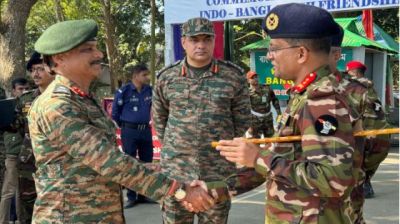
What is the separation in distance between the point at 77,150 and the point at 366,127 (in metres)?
1.72

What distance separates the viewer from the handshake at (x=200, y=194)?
2316 mm

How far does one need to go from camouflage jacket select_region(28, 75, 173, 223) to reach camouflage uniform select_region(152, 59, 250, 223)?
3.56 feet

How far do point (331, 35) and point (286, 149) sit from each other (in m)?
0.48

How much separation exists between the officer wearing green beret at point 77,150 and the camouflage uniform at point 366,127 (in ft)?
3.07

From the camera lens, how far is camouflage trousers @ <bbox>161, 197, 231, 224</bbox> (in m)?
3.29

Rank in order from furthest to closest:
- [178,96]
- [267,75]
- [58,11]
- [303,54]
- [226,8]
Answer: [58,11], [267,75], [226,8], [178,96], [303,54]

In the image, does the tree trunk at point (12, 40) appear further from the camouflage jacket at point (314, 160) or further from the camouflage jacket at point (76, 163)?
the camouflage jacket at point (314, 160)

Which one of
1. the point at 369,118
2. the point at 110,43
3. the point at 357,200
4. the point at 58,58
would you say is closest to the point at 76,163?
the point at 58,58

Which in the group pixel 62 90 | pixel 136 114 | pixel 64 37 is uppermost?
pixel 64 37

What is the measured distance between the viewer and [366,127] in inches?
115

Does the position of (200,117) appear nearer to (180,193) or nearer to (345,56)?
(180,193)

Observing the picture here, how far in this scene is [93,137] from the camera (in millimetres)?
2098

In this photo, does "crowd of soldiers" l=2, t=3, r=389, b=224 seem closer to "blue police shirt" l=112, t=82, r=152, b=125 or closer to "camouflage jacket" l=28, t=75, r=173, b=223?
"camouflage jacket" l=28, t=75, r=173, b=223

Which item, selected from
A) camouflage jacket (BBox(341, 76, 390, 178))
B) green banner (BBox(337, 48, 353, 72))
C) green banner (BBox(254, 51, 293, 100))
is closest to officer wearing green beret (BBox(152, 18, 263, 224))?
camouflage jacket (BBox(341, 76, 390, 178))
